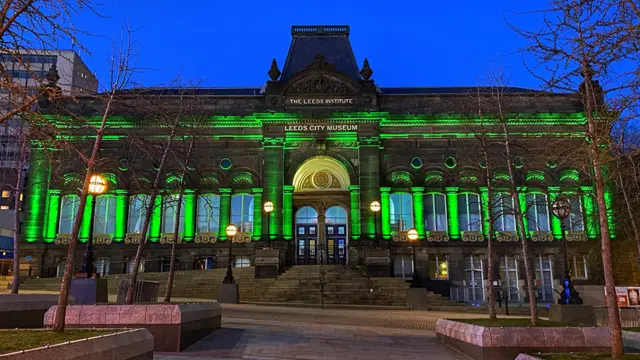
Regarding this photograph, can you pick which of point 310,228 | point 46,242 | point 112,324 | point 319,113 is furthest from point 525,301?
point 46,242

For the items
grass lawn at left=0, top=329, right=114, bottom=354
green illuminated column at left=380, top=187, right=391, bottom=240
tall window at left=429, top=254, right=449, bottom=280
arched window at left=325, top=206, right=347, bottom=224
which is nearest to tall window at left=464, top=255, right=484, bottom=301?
tall window at left=429, top=254, right=449, bottom=280

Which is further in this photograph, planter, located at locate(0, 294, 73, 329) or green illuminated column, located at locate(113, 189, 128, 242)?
green illuminated column, located at locate(113, 189, 128, 242)

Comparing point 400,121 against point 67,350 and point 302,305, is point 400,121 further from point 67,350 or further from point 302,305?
point 67,350

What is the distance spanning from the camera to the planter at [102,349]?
6566 mm

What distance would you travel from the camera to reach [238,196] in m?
40.5

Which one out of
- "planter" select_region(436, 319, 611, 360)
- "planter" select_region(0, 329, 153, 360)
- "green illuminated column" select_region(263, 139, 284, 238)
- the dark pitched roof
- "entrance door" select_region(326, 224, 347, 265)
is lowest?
"planter" select_region(436, 319, 611, 360)

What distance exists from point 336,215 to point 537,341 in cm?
3095

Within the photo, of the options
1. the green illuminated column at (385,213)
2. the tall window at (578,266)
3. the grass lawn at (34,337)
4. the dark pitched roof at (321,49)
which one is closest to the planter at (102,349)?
the grass lawn at (34,337)

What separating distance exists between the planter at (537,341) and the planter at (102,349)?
279 inches

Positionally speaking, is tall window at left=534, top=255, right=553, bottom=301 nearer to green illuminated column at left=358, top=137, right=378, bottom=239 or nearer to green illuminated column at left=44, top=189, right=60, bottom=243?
green illuminated column at left=358, top=137, right=378, bottom=239

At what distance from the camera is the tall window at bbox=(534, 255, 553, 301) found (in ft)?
125

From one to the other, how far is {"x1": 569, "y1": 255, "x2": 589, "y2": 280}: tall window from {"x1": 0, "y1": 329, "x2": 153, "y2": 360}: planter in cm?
3687

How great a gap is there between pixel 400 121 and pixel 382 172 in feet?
14.1

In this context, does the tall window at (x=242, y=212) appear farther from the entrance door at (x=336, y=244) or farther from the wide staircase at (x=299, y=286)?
the entrance door at (x=336, y=244)
